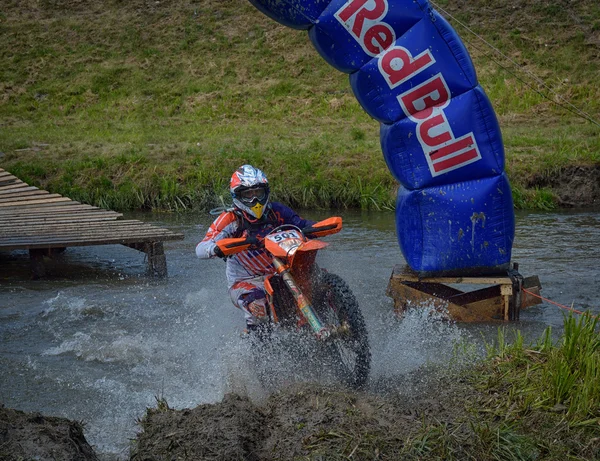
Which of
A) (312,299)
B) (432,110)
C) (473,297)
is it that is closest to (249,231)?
(312,299)

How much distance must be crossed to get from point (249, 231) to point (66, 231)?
210 inches

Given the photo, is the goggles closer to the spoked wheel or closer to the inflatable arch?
the spoked wheel

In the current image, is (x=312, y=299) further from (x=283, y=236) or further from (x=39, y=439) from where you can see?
(x=39, y=439)

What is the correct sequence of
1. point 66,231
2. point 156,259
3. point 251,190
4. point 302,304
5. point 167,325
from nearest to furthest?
1. point 302,304
2. point 251,190
3. point 167,325
4. point 156,259
5. point 66,231

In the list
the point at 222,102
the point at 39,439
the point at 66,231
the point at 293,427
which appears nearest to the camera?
the point at 39,439

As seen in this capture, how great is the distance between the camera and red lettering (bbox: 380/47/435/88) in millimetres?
8031

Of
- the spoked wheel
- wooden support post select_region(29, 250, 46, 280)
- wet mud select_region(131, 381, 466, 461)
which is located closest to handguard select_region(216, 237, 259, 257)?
the spoked wheel

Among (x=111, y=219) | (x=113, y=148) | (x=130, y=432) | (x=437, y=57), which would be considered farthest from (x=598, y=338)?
(x=113, y=148)

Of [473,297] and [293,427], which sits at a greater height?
[293,427]

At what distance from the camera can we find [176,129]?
Result: 75.6 ft

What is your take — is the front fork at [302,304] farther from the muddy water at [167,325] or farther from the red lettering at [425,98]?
the red lettering at [425,98]

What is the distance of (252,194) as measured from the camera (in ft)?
22.4

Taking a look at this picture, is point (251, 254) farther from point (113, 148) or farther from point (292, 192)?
point (113, 148)

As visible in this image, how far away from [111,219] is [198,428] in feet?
26.8
